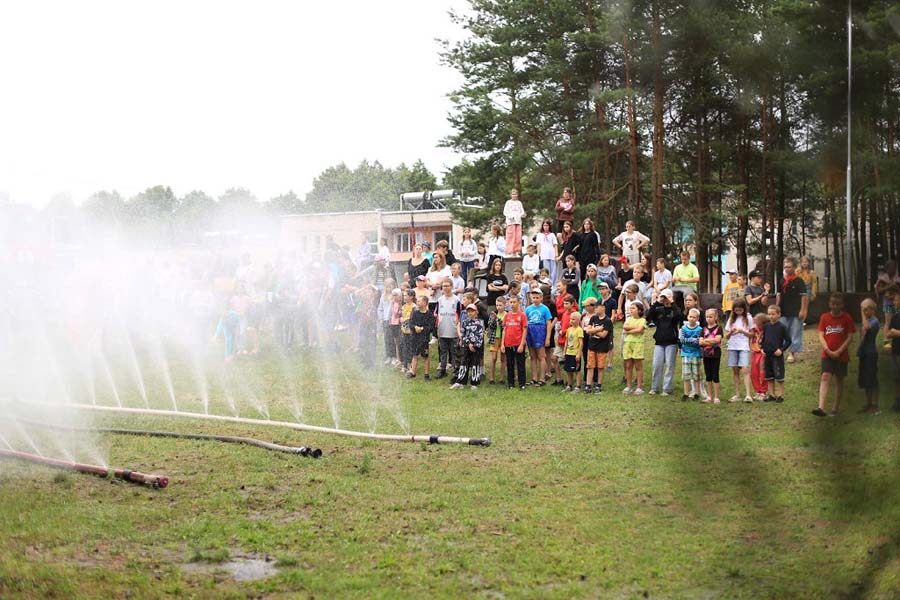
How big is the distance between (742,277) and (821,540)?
0.53 m

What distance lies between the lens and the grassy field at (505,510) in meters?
1.20

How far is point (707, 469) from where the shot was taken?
3.92 ft

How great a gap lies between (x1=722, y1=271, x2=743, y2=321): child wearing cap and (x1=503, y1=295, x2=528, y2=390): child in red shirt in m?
16.6

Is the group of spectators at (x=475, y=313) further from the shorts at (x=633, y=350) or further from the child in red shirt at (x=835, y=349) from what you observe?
the child in red shirt at (x=835, y=349)

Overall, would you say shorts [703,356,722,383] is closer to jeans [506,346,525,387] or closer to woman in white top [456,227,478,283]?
jeans [506,346,525,387]

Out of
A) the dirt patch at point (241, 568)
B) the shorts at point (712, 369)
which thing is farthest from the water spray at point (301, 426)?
the dirt patch at point (241, 568)

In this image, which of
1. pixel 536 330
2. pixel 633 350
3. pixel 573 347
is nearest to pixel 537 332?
pixel 536 330

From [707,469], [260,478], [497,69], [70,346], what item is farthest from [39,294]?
[707,469]

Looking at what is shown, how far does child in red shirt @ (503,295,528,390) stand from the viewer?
1856 cm

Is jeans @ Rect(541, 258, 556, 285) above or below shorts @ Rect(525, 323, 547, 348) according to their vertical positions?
above

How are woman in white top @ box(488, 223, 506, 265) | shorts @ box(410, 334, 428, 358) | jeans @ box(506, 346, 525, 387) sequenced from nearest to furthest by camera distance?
jeans @ box(506, 346, 525, 387), shorts @ box(410, 334, 428, 358), woman in white top @ box(488, 223, 506, 265)

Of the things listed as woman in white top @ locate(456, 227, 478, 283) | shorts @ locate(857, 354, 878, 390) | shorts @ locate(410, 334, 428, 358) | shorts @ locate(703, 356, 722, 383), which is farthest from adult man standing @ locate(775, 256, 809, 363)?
woman in white top @ locate(456, 227, 478, 283)

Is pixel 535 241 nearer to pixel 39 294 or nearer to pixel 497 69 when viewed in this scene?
pixel 39 294

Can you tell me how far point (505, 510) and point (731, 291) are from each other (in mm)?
8248
